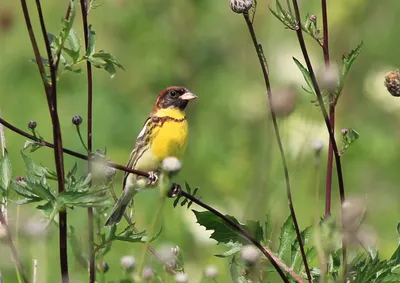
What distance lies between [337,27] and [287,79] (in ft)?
3.57

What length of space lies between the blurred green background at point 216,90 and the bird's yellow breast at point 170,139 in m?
1.05

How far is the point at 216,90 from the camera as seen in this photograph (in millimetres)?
5816

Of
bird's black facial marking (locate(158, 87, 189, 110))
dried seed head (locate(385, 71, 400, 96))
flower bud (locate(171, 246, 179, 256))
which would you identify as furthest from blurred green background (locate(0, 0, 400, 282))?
dried seed head (locate(385, 71, 400, 96))

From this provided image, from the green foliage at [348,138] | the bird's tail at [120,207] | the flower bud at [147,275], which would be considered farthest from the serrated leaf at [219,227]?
the bird's tail at [120,207]

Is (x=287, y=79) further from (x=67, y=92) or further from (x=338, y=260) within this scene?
(x=338, y=260)

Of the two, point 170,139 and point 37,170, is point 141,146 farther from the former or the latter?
point 37,170

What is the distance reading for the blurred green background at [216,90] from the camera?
496 cm

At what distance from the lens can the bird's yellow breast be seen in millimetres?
3359

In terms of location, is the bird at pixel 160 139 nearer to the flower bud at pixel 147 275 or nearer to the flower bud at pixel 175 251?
the flower bud at pixel 175 251

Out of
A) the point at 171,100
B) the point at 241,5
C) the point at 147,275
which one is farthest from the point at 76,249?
the point at 171,100

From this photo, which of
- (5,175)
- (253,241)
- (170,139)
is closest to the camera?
(5,175)

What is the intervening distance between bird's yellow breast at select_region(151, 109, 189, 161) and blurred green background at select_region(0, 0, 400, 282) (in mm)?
1049

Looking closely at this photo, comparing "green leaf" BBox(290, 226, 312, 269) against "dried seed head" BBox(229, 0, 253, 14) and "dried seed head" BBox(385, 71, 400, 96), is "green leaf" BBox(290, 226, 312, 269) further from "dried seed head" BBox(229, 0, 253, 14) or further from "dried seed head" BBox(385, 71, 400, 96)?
"dried seed head" BBox(229, 0, 253, 14)

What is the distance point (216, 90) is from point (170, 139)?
2.46m
